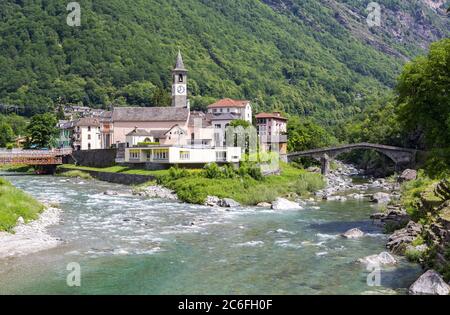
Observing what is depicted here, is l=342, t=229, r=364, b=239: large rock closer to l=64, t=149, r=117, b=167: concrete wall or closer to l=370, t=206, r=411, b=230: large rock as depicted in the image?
l=370, t=206, r=411, b=230: large rock

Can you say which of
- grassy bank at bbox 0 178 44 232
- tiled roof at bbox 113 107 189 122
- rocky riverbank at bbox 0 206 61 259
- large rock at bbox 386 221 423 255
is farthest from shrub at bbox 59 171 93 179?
large rock at bbox 386 221 423 255

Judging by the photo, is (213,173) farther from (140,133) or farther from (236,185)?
(140,133)

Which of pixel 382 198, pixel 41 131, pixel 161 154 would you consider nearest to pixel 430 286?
pixel 382 198

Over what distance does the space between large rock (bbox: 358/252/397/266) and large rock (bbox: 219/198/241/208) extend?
79.9ft

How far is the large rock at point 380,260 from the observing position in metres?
28.6

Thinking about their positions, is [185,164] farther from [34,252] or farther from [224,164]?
[34,252]

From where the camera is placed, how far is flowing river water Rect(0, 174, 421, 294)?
24.3 meters

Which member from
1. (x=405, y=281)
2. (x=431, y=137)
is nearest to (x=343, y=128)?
(x=431, y=137)

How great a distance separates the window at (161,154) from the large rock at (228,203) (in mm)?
20680

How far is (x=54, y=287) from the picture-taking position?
23.7 meters

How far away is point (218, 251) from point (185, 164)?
4107 centimetres

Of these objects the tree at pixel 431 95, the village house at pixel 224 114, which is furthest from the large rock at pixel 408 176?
the tree at pixel 431 95

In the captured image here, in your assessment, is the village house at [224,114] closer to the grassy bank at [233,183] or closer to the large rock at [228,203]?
the grassy bank at [233,183]

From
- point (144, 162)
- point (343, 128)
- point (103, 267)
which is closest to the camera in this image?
point (103, 267)
